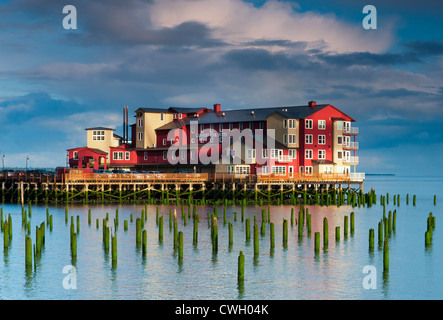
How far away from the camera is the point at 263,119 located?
107 metres

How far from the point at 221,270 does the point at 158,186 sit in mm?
57423

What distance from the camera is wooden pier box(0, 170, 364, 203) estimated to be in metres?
89.0

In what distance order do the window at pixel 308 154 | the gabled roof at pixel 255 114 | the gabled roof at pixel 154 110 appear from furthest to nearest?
1. the gabled roof at pixel 154 110
2. the gabled roof at pixel 255 114
3. the window at pixel 308 154

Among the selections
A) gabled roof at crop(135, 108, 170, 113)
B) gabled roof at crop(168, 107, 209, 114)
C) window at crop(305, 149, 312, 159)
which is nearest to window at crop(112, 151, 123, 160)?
gabled roof at crop(135, 108, 170, 113)

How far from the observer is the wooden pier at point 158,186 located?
89000mm

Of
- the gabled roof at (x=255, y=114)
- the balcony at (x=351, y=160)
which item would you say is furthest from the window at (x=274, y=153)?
the balcony at (x=351, y=160)

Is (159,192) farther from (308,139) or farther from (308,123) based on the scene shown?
(308,123)

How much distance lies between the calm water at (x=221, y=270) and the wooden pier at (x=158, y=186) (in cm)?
2814

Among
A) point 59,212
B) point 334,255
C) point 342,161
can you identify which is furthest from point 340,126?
point 334,255

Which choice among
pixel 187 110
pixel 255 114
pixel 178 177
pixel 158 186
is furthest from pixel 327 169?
pixel 187 110

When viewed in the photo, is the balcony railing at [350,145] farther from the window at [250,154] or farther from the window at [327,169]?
the window at [250,154]

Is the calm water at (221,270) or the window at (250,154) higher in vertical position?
the window at (250,154)

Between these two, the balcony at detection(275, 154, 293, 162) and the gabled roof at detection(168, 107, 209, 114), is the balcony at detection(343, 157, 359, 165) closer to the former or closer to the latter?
the balcony at detection(275, 154, 293, 162)
